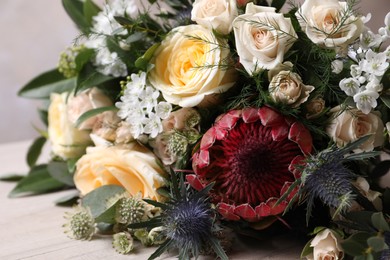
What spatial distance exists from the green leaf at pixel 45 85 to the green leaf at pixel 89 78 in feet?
0.44

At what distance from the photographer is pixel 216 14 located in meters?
0.78

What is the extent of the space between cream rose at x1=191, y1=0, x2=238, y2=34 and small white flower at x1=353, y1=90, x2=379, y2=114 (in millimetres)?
195

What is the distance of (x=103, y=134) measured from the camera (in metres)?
0.92

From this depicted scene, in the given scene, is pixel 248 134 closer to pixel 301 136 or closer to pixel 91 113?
pixel 301 136

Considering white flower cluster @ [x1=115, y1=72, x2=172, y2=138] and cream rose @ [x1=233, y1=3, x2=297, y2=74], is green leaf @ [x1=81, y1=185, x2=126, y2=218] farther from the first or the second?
cream rose @ [x1=233, y1=3, x2=297, y2=74]

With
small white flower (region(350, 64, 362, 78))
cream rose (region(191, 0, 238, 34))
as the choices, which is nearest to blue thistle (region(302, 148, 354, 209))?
small white flower (region(350, 64, 362, 78))

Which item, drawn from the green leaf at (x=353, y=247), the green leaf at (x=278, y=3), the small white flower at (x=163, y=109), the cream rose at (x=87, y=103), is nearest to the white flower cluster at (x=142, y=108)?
the small white flower at (x=163, y=109)

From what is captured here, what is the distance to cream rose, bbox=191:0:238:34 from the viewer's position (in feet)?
2.53

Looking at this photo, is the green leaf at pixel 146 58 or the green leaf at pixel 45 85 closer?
the green leaf at pixel 146 58

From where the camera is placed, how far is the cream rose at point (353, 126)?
738 mm

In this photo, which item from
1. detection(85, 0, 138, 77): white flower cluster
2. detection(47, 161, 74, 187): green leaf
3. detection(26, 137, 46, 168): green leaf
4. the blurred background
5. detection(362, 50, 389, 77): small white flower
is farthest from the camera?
the blurred background

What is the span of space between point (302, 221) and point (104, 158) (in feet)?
1.02

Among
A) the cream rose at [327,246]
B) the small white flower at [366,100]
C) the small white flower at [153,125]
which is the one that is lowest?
the cream rose at [327,246]

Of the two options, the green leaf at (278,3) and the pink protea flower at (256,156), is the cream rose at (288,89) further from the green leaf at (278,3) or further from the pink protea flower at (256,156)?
the green leaf at (278,3)
